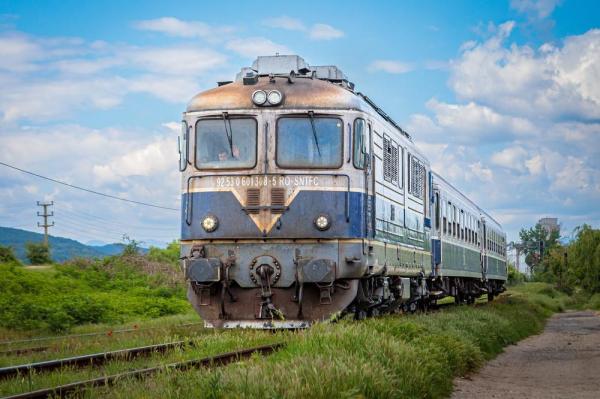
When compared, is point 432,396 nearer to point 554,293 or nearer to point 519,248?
point 554,293

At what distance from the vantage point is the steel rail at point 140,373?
769 cm

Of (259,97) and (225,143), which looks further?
(225,143)

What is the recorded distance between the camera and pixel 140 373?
8742 millimetres

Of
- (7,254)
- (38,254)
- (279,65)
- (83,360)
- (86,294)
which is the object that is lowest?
(83,360)

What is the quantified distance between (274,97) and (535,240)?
12615 centimetres

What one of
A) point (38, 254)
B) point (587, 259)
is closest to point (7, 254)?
point (38, 254)

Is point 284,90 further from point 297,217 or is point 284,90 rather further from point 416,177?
point 416,177

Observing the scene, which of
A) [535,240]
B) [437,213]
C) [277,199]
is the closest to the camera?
[277,199]

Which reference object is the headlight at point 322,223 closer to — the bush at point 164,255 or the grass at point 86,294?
the grass at point 86,294

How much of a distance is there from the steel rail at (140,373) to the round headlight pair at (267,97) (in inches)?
169

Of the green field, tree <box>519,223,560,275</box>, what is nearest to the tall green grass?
the green field

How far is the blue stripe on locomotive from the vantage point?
46.9 ft

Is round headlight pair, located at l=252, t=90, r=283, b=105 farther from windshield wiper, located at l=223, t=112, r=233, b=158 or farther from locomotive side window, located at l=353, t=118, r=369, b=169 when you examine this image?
locomotive side window, located at l=353, t=118, r=369, b=169

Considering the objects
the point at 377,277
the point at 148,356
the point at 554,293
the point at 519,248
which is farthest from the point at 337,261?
the point at 519,248
